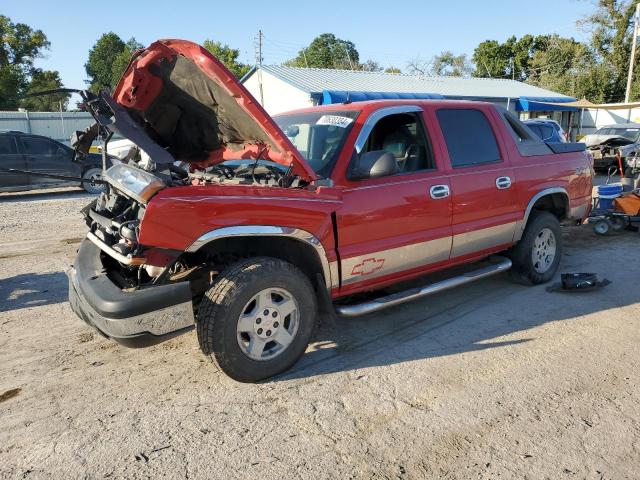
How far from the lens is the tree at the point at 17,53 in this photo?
41062 mm

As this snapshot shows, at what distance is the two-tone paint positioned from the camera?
3.08m

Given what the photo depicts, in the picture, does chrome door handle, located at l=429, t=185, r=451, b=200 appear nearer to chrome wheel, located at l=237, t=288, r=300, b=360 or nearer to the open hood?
the open hood

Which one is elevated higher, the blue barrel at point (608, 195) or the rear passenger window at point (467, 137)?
the rear passenger window at point (467, 137)

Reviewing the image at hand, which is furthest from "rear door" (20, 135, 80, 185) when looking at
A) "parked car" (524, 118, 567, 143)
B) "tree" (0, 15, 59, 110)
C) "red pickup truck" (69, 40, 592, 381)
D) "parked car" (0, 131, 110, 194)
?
"tree" (0, 15, 59, 110)

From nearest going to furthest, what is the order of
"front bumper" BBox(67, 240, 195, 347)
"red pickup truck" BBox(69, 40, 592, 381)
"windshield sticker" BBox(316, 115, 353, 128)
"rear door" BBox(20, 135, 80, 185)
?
"front bumper" BBox(67, 240, 195, 347)
"red pickup truck" BBox(69, 40, 592, 381)
"windshield sticker" BBox(316, 115, 353, 128)
"rear door" BBox(20, 135, 80, 185)

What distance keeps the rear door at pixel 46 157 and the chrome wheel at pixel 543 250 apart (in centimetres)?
1224

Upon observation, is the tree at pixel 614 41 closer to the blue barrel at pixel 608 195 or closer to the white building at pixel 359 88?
the white building at pixel 359 88

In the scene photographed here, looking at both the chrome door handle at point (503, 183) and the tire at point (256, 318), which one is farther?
the chrome door handle at point (503, 183)

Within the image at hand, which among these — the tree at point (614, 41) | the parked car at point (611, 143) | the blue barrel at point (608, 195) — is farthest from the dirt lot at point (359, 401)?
the tree at point (614, 41)

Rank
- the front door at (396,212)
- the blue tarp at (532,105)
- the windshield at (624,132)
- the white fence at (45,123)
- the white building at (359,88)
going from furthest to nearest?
the blue tarp at (532,105) < the white building at (359,88) < the white fence at (45,123) < the windshield at (624,132) < the front door at (396,212)

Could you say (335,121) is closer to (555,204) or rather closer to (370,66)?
(555,204)

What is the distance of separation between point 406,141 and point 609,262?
3.81 m

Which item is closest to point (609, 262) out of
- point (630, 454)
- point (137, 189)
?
point (630, 454)

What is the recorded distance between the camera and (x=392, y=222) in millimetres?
3961
